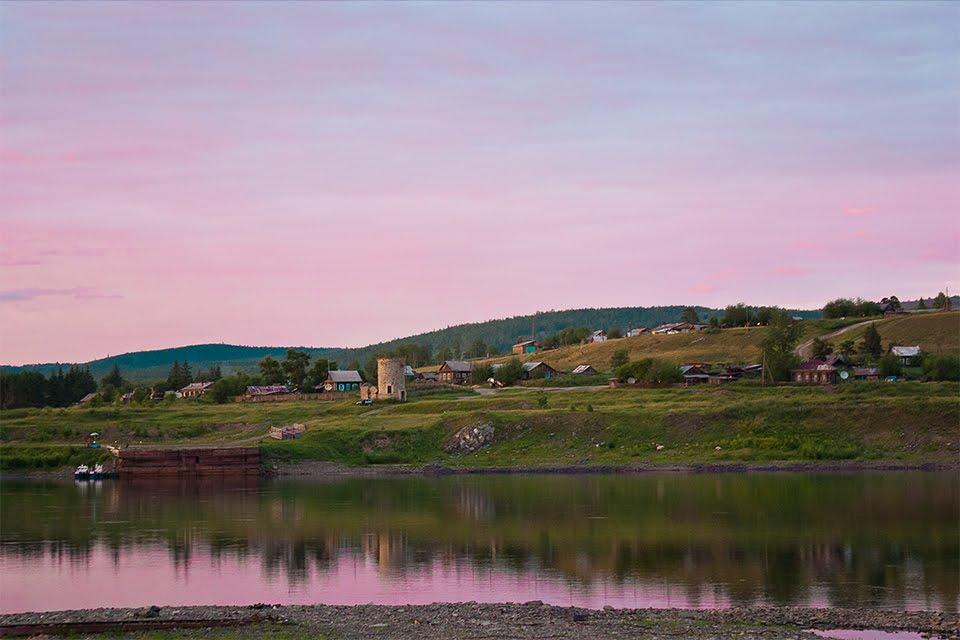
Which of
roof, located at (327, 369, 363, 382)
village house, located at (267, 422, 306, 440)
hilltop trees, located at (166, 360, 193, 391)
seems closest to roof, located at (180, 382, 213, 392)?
hilltop trees, located at (166, 360, 193, 391)

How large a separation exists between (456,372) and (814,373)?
46886mm

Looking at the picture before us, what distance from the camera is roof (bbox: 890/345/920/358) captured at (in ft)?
410

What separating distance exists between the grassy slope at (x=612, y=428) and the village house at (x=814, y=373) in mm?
12454

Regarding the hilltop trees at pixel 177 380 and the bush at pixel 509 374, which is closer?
the bush at pixel 509 374

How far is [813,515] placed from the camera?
176 ft

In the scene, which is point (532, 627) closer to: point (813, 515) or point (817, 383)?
point (813, 515)

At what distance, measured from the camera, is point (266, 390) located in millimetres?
124500

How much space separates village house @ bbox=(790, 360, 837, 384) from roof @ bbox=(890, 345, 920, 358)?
13521 millimetres

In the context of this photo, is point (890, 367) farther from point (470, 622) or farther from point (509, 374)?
point (470, 622)

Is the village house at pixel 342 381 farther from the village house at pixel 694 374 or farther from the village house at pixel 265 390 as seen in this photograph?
the village house at pixel 694 374

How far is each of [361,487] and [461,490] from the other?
7.82m

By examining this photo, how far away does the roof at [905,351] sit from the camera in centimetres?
12494

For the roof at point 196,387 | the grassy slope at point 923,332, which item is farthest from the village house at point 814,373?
the roof at point 196,387

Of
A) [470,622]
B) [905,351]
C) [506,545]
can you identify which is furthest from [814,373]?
[470,622]
